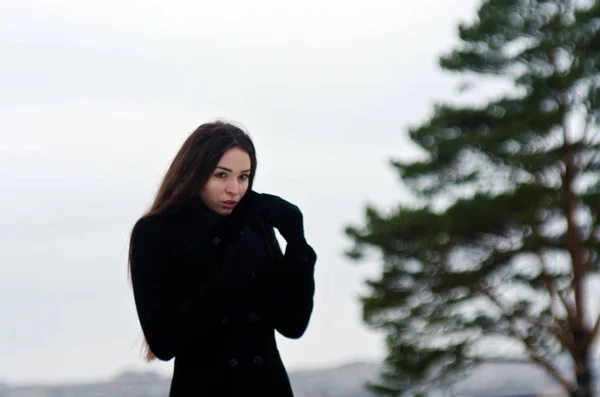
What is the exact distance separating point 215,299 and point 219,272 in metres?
0.11

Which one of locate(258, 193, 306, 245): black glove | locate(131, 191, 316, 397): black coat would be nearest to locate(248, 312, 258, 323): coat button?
locate(131, 191, 316, 397): black coat

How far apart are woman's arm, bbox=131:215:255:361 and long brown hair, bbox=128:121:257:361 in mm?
105

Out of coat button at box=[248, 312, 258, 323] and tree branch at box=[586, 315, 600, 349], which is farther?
tree branch at box=[586, 315, 600, 349]

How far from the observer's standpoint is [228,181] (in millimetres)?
2934

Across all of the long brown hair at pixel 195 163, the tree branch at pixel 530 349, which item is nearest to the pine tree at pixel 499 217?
the tree branch at pixel 530 349

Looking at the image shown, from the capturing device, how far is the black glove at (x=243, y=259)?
2.76m

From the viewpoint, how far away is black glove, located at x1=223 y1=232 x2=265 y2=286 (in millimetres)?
2764

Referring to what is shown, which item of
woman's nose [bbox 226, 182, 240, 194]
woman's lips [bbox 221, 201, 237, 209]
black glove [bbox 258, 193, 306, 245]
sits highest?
woman's nose [bbox 226, 182, 240, 194]

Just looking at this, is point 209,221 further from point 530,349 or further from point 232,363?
point 530,349

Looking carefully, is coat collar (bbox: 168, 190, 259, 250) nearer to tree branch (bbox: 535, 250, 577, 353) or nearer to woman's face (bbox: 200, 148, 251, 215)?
woman's face (bbox: 200, 148, 251, 215)

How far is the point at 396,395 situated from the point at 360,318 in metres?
1.66

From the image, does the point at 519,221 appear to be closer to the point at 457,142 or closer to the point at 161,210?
the point at 457,142

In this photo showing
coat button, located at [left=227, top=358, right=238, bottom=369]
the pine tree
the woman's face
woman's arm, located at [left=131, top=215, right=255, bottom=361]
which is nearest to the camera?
woman's arm, located at [left=131, top=215, right=255, bottom=361]

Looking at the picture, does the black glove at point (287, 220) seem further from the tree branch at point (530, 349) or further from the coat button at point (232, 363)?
the tree branch at point (530, 349)
